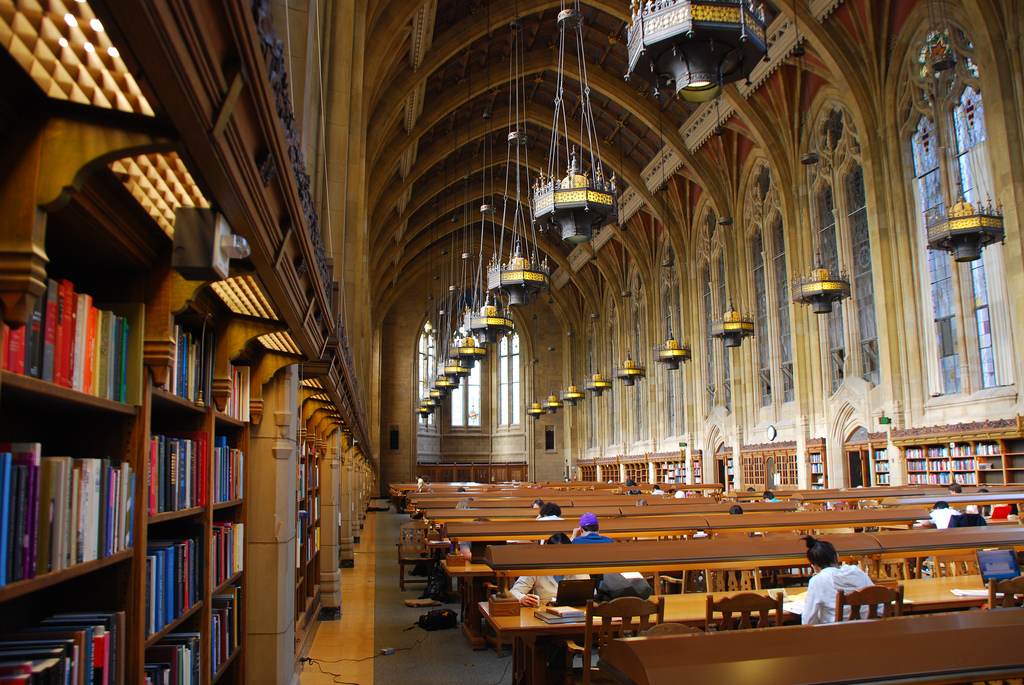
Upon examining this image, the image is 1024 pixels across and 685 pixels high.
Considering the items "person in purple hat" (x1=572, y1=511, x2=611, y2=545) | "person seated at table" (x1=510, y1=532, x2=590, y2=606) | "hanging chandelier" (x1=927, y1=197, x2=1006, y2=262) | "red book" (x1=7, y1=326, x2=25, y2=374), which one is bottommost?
"person seated at table" (x1=510, y1=532, x2=590, y2=606)

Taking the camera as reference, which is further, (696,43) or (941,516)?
(941,516)

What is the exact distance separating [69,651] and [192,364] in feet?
4.34

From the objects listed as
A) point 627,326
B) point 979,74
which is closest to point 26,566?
point 979,74

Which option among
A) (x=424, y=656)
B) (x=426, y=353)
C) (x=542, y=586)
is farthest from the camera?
(x=426, y=353)

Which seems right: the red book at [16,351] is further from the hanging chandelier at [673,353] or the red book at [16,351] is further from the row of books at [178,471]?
the hanging chandelier at [673,353]

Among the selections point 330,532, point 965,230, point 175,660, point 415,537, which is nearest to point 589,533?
point 175,660

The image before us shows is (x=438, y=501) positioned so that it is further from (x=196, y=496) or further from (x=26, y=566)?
(x=26, y=566)

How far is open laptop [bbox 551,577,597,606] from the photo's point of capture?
15.2ft

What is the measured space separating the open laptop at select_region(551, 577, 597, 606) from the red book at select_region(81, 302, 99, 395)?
323 cm

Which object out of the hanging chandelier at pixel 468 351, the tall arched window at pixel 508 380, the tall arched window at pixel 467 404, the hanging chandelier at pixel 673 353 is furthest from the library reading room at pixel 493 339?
the tall arched window at pixel 508 380

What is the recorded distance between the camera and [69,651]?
6.15 ft

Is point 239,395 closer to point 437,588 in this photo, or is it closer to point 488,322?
point 437,588

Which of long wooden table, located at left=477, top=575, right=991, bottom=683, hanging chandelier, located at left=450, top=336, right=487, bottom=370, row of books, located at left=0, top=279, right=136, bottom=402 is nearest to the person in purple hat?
long wooden table, located at left=477, top=575, right=991, bottom=683

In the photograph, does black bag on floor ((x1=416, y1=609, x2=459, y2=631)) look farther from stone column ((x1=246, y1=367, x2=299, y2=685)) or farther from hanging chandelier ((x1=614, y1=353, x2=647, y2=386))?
hanging chandelier ((x1=614, y1=353, x2=647, y2=386))
